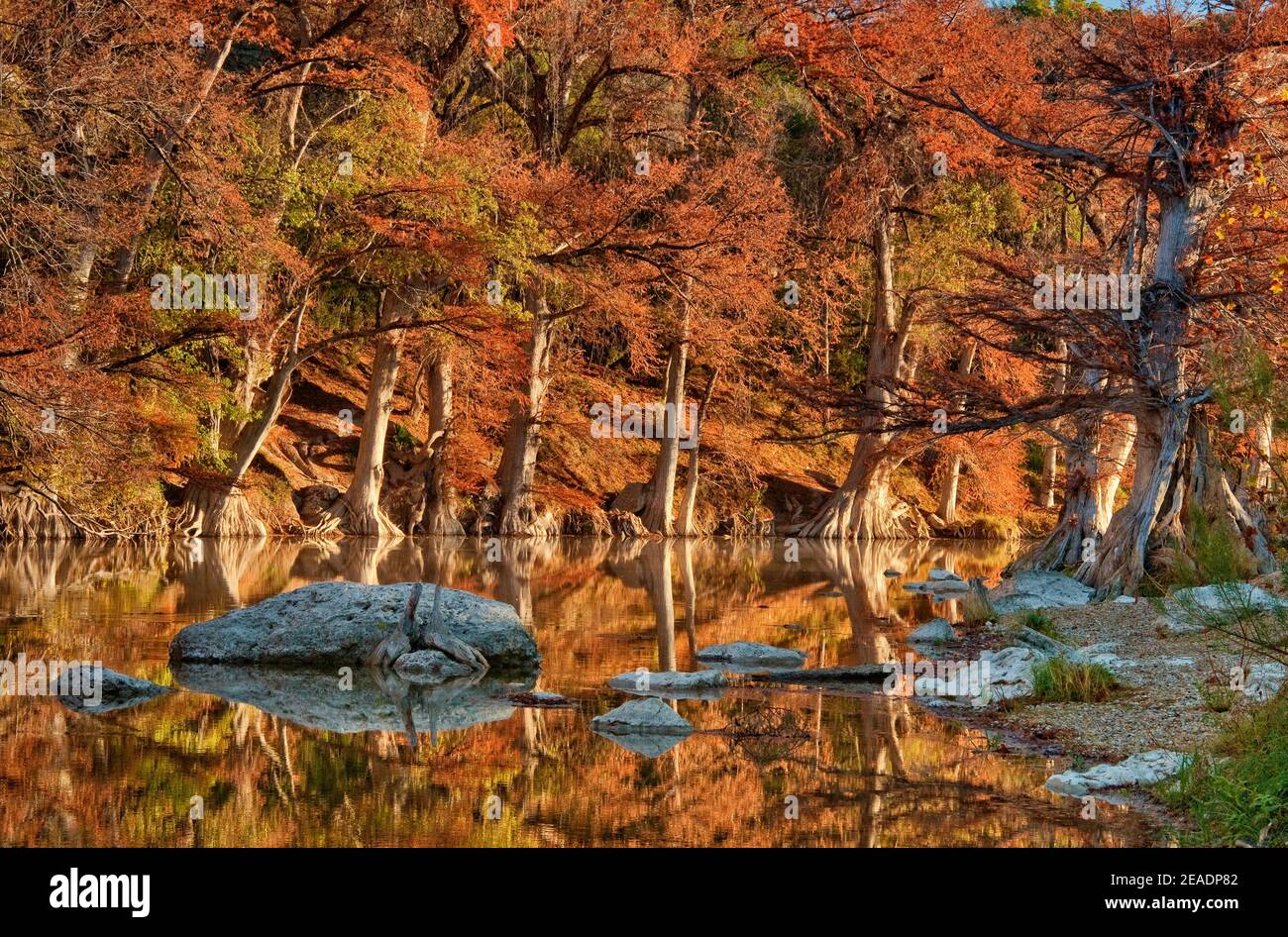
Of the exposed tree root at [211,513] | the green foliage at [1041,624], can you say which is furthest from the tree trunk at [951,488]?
the green foliage at [1041,624]

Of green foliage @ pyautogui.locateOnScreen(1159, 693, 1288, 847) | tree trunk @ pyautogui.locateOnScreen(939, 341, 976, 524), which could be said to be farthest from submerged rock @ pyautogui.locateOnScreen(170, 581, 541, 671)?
tree trunk @ pyautogui.locateOnScreen(939, 341, 976, 524)

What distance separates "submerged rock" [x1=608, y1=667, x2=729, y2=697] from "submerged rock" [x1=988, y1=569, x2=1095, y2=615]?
265 inches

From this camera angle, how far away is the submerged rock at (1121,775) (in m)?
7.58

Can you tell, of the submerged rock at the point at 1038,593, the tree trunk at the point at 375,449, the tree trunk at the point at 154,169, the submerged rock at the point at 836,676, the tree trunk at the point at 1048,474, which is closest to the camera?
the submerged rock at the point at 836,676

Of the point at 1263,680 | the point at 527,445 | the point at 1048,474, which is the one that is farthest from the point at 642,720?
the point at 1048,474

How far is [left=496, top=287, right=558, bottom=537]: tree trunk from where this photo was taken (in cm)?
3284

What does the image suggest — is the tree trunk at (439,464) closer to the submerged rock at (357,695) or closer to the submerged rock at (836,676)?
the submerged rock at (357,695)

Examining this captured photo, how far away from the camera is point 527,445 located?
33312 mm

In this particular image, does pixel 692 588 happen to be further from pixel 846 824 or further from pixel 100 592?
pixel 846 824

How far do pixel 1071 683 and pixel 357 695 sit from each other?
5.16 meters

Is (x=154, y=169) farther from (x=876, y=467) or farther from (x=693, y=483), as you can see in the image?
(x=876, y=467)

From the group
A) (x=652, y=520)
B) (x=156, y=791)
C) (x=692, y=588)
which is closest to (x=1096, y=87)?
(x=692, y=588)

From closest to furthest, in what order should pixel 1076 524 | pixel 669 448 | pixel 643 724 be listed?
pixel 643 724
pixel 1076 524
pixel 669 448

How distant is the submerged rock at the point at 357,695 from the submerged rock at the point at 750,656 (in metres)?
2.02
